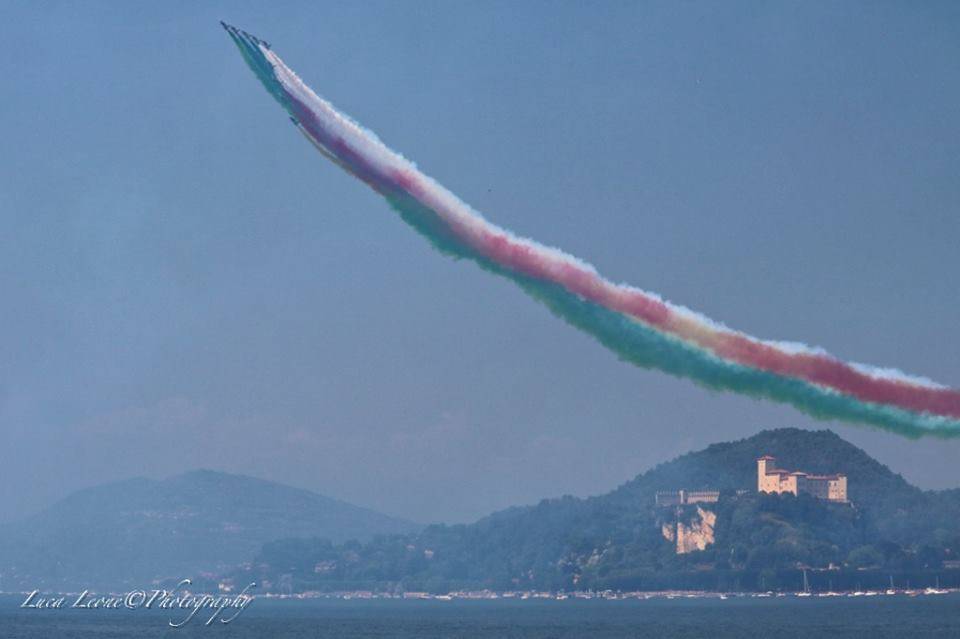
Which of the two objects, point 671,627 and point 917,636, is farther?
point 671,627

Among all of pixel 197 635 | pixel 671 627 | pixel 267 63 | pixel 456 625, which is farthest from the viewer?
→ pixel 456 625

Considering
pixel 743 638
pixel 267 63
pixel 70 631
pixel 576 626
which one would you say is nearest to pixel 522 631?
pixel 576 626

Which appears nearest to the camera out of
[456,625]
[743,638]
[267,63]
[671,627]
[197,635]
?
[267,63]

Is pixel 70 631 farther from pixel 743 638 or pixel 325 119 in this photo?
pixel 325 119

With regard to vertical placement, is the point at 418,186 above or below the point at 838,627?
above

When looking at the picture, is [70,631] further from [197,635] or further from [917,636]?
[917,636]

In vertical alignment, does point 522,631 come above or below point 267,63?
below

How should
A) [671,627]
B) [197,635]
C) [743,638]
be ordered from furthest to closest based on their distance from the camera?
[671,627]
[197,635]
[743,638]

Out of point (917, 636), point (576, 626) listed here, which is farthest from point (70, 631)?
point (917, 636)

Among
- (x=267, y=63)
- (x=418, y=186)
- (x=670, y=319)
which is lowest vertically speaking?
(x=670, y=319)
